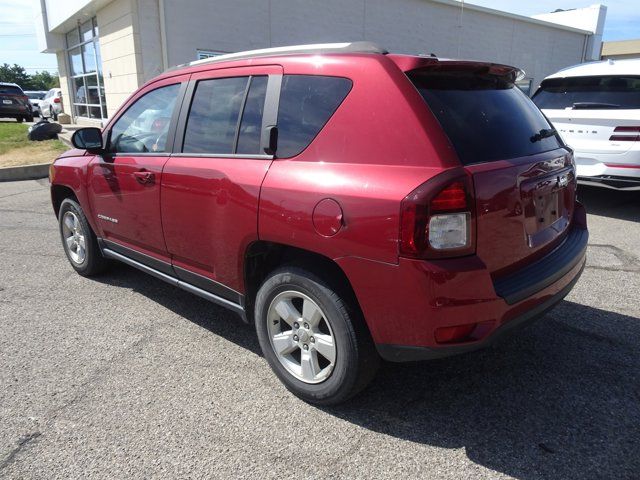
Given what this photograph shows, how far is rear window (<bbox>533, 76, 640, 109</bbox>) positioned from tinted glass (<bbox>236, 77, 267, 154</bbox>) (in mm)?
5377

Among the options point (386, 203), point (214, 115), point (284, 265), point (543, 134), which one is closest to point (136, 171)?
point (214, 115)

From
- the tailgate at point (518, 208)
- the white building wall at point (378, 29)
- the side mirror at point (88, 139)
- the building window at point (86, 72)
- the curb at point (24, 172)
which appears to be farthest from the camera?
the building window at point (86, 72)

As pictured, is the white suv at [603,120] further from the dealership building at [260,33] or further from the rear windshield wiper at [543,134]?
the dealership building at [260,33]

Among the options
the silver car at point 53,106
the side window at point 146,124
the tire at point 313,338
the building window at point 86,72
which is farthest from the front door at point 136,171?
the silver car at point 53,106

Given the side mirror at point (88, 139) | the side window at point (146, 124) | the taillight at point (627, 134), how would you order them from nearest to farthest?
the side window at point (146, 124)
the side mirror at point (88, 139)
the taillight at point (627, 134)

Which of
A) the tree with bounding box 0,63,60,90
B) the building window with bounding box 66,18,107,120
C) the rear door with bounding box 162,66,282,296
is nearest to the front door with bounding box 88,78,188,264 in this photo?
the rear door with bounding box 162,66,282,296

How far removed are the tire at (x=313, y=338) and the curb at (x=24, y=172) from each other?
1035 cm

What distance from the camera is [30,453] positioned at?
7.82 feet

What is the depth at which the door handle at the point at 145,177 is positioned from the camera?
342 centimetres

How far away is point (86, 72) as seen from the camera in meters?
17.9

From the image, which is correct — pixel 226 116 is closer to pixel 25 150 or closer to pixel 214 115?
pixel 214 115

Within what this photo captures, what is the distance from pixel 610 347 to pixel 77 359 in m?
3.48

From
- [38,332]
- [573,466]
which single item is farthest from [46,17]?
[573,466]

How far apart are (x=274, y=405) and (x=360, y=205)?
125 cm
